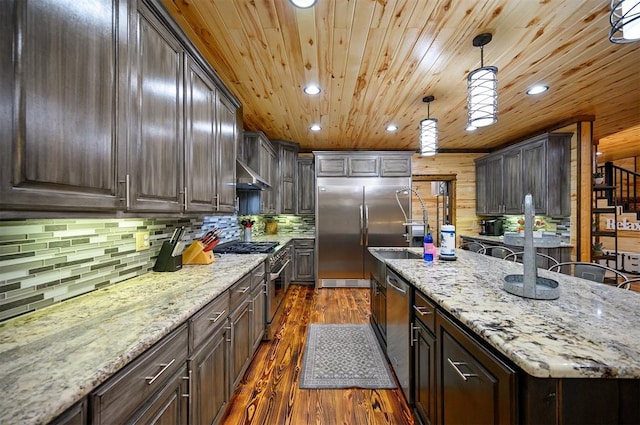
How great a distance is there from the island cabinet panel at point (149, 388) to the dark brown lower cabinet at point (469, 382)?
1147mm

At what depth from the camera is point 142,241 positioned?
5.74 ft

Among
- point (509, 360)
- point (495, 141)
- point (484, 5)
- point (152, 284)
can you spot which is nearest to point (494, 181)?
point (495, 141)

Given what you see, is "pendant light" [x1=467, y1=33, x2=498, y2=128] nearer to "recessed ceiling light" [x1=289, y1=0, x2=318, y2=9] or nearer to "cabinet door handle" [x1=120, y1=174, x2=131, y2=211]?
"recessed ceiling light" [x1=289, y1=0, x2=318, y2=9]

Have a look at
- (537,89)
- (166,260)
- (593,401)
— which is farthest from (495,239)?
(166,260)

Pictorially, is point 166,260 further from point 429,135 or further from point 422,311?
point 429,135

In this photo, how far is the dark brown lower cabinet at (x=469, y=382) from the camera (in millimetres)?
839

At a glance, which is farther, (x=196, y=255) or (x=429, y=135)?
(x=429, y=135)

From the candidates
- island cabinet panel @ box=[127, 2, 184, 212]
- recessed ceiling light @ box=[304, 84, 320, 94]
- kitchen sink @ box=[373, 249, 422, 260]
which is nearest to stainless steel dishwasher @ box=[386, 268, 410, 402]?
kitchen sink @ box=[373, 249, 422, 260]

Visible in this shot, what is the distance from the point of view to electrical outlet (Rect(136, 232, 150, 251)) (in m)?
1.72

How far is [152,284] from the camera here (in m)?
1.54

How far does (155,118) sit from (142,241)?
82 centimetres

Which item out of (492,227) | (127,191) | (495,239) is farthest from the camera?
(492,227)

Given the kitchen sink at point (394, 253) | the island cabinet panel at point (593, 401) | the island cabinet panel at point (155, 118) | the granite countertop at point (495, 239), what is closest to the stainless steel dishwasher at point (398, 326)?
the kitchen sink at point (394, 253)

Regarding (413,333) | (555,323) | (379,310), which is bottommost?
(379,310)
